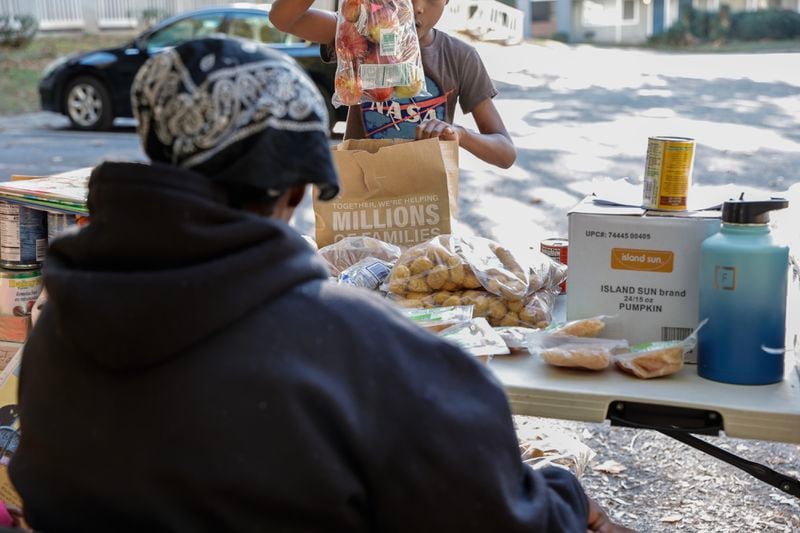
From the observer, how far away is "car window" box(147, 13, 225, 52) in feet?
37.0

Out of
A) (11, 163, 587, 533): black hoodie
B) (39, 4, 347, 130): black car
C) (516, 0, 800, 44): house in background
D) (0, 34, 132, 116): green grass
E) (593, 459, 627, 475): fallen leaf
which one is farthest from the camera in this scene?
(516, 0, 800, 44): house in background

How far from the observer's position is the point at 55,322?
1290 mm

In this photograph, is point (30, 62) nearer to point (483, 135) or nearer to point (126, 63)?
point (126, 63)

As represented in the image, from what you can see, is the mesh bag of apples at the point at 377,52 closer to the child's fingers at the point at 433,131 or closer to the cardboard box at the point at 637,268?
the child's fingers at the point at 433,131

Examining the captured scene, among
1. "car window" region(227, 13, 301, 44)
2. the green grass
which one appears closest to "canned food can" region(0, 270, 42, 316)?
"car window" region(227, 13, 301, 44)

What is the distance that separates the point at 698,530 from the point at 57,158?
8.39 m

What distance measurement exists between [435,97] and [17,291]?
4.41ft

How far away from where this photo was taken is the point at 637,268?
6.72 ft

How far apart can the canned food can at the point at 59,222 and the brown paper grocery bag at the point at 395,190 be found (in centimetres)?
66

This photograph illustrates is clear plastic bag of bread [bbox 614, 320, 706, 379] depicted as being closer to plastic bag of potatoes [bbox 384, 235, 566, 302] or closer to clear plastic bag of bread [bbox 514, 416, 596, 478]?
plastic bag of potatoes [bbox 384, 235, 566, 302]

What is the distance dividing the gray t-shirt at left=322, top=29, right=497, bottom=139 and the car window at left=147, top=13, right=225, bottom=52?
8.51m

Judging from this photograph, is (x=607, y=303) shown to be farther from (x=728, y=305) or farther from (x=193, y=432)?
(x=193, y=432)

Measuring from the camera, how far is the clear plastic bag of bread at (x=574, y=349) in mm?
1956

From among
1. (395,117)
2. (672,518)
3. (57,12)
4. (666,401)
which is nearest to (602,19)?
(57,12)
